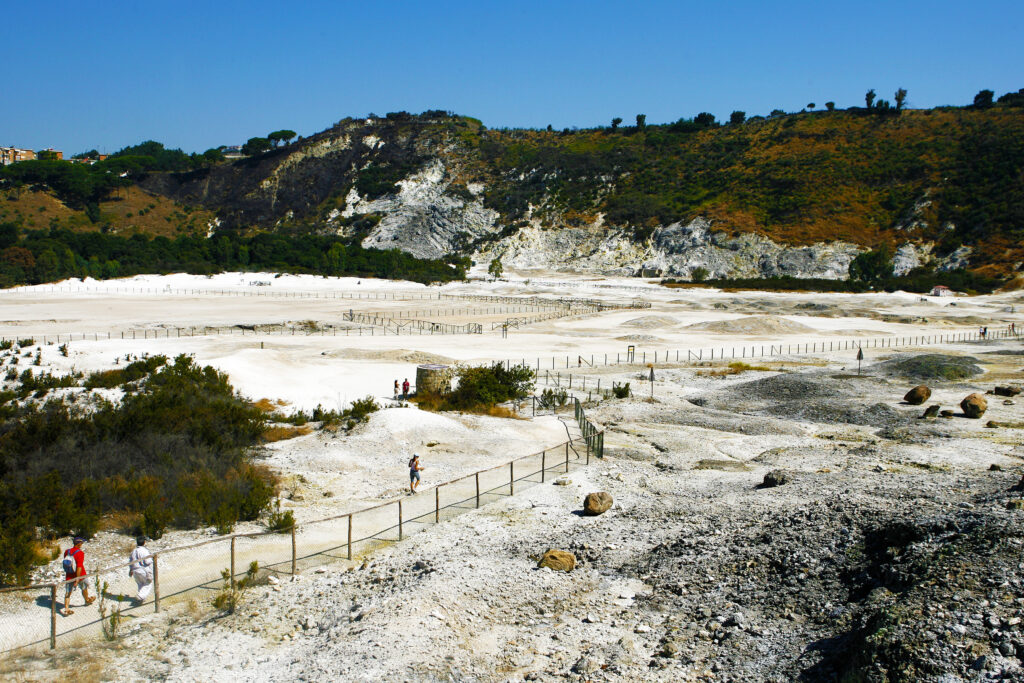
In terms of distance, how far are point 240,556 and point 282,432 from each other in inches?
473

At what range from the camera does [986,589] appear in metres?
10.6

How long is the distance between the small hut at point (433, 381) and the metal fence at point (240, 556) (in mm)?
12994

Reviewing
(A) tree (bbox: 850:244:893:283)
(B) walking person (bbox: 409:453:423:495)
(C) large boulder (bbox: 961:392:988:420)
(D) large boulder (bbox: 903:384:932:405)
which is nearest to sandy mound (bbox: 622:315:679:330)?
(D) large boulder (bbox: 903:384:932:405)

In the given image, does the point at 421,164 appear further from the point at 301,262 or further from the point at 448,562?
the point at 448,562

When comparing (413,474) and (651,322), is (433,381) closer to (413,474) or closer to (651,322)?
(413,474)

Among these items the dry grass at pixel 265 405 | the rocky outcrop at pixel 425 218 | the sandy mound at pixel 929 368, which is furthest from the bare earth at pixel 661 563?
the rocky outcrop at pixel 425 218

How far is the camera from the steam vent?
108ft

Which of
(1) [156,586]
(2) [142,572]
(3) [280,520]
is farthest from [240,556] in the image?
(2) [142,572]

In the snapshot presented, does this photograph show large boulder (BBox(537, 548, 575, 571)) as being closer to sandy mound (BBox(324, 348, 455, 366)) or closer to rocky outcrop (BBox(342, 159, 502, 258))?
sandy mound (BBox(324, 348, 455, 366))

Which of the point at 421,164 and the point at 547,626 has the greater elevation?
the point at 421,164

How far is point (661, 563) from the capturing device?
14109 mm

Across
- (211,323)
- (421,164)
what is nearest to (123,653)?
(211,323)

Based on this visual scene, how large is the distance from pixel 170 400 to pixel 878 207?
388ft

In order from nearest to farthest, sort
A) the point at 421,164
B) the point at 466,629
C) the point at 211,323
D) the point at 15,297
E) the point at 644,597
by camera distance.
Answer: the point at 466,629, the point at 644,597, the point at 211,323, the point at 15,297, the point at 421,164
